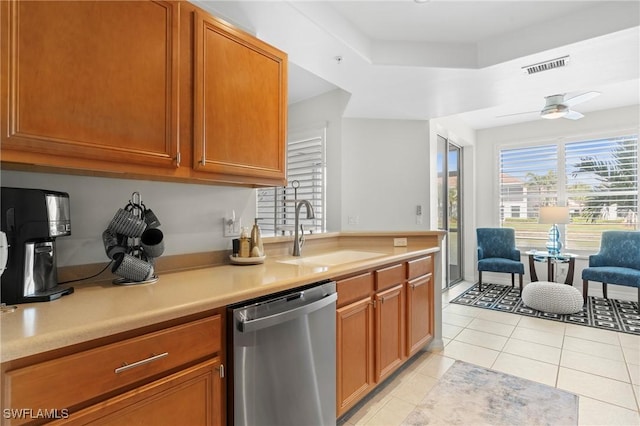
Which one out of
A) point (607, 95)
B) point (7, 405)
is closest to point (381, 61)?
point (7, 405)

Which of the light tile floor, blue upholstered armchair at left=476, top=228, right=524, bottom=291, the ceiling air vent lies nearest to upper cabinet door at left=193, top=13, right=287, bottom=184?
the light tile floor

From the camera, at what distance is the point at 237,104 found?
1670 mm

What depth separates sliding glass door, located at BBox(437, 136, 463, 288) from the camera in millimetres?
4477

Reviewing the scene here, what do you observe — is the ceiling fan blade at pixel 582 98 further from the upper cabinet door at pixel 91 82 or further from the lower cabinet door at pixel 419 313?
the upper cabinet door at pixel 91 82

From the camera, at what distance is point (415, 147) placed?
3592mm

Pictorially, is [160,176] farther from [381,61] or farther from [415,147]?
[415,147]

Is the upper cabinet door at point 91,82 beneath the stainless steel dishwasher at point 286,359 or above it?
above

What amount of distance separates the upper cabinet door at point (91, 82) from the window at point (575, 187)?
540 cm

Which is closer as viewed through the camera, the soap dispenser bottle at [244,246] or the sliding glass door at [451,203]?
the soap dispenser bottle at [244,246]

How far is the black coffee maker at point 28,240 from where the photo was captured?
1.06 metres

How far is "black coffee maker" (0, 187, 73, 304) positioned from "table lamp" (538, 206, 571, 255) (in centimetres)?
525

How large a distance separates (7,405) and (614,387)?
3325mm

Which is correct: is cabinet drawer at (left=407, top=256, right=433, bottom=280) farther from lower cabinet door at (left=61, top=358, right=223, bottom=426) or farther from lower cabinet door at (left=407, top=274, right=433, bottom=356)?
lower cabinet door at (left=61, top=358, right=223, bottom=426)

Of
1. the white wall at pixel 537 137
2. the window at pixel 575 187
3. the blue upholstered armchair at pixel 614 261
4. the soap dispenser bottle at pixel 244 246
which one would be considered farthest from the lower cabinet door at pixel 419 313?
the window at pixel 575 187
